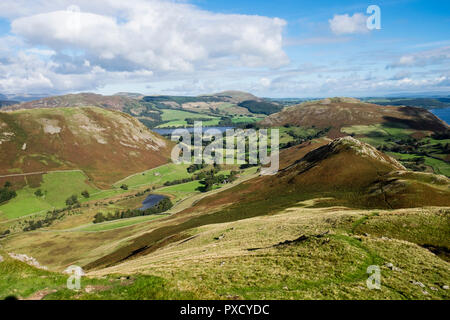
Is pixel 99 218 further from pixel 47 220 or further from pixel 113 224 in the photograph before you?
pixel 47 220

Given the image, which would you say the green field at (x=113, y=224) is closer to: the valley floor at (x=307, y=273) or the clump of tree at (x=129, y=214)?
the clump of tree at (x=129, y=214)

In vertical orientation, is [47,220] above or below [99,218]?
below

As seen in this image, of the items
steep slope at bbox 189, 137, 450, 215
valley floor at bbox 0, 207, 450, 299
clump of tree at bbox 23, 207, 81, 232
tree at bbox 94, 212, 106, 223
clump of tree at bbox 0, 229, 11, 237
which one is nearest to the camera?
valley floor at bbox 0, 207, 450, 299

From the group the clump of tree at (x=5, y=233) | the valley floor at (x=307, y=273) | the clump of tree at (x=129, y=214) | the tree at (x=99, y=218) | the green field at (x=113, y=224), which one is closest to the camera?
the valley floor at (x=307, y=273)

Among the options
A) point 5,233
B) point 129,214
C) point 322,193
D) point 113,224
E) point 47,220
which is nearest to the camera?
point 322,193

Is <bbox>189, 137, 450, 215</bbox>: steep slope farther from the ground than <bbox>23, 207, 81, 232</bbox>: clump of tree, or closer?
farther from the ground

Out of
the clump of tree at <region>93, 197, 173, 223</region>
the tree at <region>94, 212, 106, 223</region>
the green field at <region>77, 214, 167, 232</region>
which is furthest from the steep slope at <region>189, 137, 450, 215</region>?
the tree at <region>94, 212, 106, 223</region>

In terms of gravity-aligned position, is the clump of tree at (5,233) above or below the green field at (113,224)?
below

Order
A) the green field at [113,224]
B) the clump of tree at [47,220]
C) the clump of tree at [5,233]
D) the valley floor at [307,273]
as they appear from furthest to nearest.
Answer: the clump of tree at [47,220] → the clump of tree at [5,233] → the green field at [113,224] → the valley floor at [307,273]

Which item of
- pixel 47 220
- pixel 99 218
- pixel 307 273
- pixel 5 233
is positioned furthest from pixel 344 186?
pixel 5 233

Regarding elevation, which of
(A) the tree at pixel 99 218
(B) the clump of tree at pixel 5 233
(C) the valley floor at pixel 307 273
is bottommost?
(B) the clump of tree at pixel 5 233

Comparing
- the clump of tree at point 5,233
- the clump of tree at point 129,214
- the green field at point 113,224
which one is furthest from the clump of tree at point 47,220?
the green field at point 113,224

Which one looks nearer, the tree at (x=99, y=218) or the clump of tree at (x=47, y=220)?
the tree at (x=99, y=218)

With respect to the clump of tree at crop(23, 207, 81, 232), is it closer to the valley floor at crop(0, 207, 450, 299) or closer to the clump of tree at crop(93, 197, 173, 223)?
the clump of tree at crop(93, 197, 173, 223)
